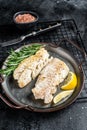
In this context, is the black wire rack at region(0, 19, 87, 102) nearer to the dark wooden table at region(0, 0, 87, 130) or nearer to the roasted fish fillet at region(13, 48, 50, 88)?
the roasted fish fillet at region(13, 48, 50, 88)

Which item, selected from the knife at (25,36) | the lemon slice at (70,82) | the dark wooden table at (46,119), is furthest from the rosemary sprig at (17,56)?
the lemon slice at (70,82)

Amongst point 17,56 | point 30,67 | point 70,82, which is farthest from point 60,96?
point 17,56

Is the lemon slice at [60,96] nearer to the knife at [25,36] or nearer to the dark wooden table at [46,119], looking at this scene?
the dark wooden table at [46,119]

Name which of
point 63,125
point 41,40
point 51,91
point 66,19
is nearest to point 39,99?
point 51,91

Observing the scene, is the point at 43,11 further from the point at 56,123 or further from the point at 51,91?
the point at 56,123

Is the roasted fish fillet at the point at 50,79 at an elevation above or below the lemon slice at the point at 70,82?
above

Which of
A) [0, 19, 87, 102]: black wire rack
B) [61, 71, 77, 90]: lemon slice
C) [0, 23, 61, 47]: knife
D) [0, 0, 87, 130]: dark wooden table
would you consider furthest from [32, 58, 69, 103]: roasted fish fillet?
[0, 23, 61, 47]: knife
